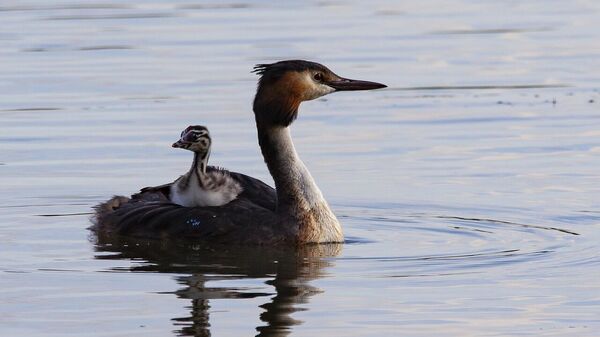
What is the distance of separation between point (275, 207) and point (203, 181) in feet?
1.75

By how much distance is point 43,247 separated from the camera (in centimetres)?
1166

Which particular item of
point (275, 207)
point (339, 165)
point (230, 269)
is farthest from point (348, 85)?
point (339, 165)

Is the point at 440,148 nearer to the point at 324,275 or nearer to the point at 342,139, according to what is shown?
the point at 342,139

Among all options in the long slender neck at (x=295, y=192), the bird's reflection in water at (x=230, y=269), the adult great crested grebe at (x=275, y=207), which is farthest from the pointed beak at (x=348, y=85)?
the bird's reflection in water at (x=230, y=269)

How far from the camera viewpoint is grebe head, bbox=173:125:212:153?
12.1 metres

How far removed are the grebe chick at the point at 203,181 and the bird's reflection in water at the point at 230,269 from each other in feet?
1.50

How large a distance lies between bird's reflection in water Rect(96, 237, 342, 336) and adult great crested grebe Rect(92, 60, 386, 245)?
0.32 ft

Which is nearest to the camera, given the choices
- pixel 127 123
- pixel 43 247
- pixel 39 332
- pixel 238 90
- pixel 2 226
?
pixel 39 332

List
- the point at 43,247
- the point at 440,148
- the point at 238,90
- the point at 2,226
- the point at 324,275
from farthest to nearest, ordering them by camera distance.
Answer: the point at 238,90, the point at 440,148, the point at 2,226, the point at 43,247, the point at 324,275

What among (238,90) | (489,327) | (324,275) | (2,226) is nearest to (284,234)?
(324,275)

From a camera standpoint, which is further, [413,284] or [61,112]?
[61,112]

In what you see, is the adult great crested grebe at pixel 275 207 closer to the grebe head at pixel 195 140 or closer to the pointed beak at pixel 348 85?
the pointed beak at pixel 348 85

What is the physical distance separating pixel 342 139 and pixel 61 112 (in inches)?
128

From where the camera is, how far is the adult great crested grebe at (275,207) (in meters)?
11.9
